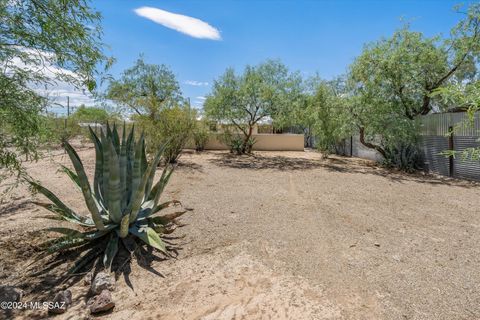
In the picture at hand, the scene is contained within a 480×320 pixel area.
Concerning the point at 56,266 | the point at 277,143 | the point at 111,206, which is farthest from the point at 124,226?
the point at 277,143

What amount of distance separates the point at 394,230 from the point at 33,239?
5.02 meters

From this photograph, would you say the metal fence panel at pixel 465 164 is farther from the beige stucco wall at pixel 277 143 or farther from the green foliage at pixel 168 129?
the beige stucco wall at pixel 277 143

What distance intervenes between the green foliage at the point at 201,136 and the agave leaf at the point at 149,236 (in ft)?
35.5

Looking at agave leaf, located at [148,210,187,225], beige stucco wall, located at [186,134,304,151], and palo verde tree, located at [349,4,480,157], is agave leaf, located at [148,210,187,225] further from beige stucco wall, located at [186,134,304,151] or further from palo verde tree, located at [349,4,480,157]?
beige stucco wall, located at [186,134,304,151]

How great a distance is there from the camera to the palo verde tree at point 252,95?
14.0 metres

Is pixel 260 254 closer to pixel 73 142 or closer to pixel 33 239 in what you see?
pixel 33 239

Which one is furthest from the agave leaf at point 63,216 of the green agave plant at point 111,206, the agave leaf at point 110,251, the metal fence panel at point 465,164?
the metal fence panel at point 465,164

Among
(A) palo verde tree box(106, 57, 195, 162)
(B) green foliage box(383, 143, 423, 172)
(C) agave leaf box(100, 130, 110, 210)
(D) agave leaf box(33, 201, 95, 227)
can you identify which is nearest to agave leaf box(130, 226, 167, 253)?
(C) agave leaf box(100, 130, 110, 210)

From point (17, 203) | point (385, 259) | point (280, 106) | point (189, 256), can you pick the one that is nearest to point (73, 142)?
point (280, 106)

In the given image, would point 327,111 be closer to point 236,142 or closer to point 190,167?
point 236,142

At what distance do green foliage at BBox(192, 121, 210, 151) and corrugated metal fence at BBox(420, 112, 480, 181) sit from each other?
9619 millimetres

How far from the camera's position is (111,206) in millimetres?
3332

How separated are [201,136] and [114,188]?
44.8 feet

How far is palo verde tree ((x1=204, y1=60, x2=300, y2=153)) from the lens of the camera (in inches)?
550
